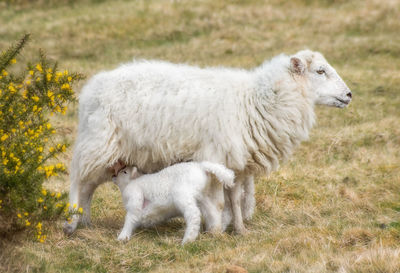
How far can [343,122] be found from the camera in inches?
493

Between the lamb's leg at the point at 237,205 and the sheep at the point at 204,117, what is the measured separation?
0.01 metres

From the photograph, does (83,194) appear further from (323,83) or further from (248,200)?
(323,83)

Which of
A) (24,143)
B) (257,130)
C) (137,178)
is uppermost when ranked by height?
(24,143)

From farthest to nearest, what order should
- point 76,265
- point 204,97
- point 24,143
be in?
point 204,97
point 76,265
point 24,143

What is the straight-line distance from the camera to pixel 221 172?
652 cm

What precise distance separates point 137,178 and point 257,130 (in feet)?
4.94

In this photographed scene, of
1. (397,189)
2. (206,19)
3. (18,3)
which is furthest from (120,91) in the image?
(18,3)

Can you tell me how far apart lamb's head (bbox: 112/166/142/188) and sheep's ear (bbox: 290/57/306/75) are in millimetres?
2221

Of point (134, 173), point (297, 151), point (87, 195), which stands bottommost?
point (297, 151)

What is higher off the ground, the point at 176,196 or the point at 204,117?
the point at 204,117

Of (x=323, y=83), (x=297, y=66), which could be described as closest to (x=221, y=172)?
(x=297, y=66)

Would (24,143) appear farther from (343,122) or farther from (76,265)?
(343,122)

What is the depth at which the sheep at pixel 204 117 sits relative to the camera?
6965 mm

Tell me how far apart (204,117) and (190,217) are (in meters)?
1.21
